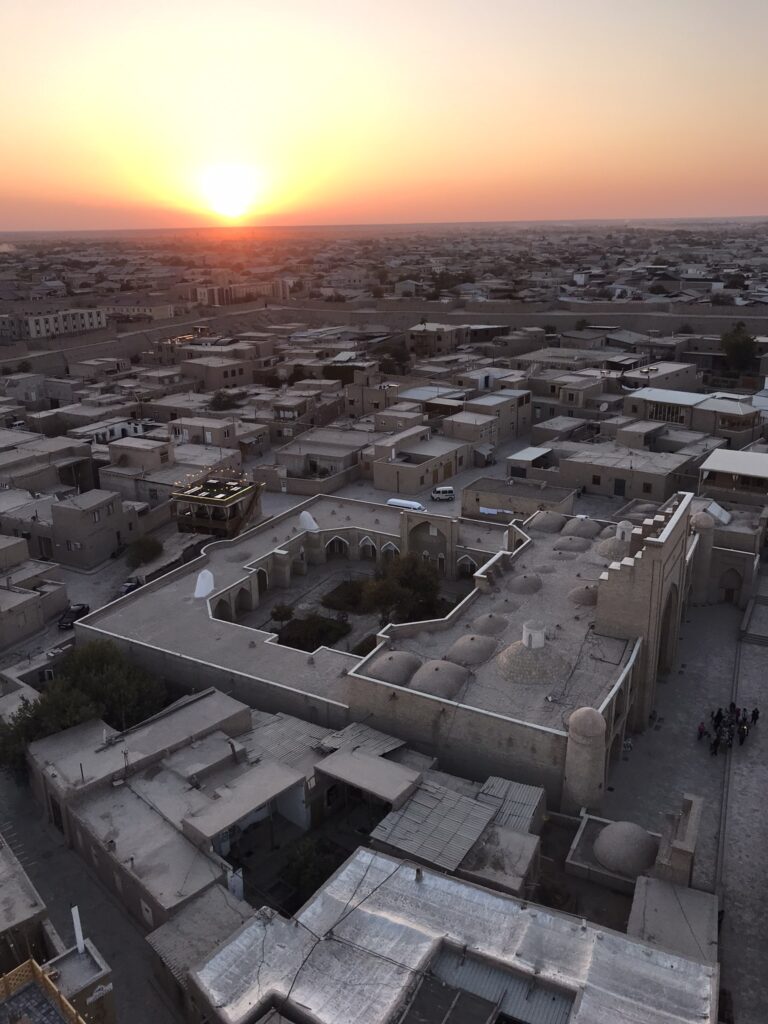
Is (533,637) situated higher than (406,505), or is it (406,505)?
(533,637)

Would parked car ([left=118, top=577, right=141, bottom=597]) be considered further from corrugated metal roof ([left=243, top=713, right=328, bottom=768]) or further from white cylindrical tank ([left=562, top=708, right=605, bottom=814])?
white cylindrical tank ([left=562, top=708, right=605, bottom=814])

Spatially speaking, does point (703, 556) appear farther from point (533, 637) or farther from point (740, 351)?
point (740, 351)

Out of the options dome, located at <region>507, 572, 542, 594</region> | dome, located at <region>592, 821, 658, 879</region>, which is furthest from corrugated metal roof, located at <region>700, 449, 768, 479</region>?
dome, located at <region>592, 821, 658, 879</region>

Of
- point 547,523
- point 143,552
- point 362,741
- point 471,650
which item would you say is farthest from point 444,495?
point 362,741

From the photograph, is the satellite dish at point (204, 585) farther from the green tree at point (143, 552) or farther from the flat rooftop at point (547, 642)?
the flat rooftop at point (547, 642)

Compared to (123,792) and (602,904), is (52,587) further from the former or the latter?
(602,904)

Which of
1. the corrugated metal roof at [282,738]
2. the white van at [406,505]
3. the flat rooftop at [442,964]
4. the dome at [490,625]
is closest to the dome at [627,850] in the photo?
the flat rooftop at [442,964]
